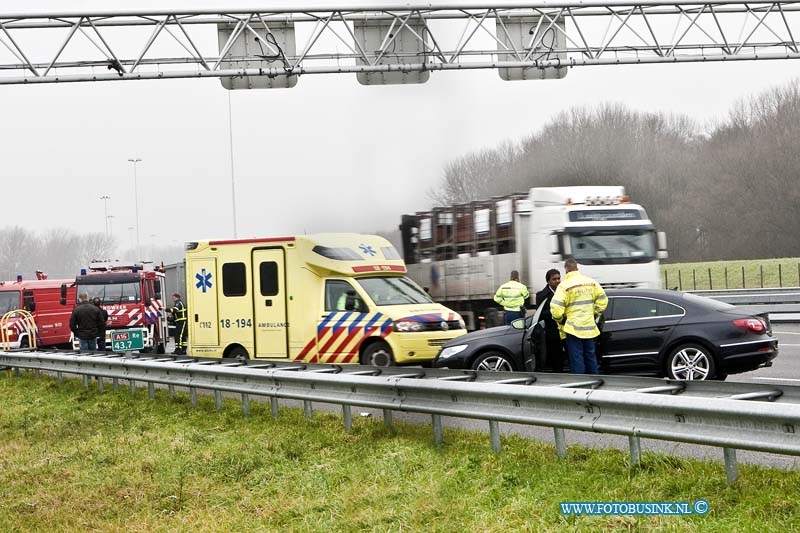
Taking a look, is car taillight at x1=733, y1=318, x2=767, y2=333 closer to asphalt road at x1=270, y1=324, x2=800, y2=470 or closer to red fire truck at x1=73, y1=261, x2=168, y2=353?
asphalt road at x1=270, y1=324, x2=800, y2=470

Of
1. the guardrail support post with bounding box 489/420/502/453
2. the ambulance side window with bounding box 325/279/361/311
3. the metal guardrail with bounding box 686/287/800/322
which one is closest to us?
the guardrail support post with bounding box 489/420/502/453

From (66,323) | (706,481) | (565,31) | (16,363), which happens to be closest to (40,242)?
(66,323)

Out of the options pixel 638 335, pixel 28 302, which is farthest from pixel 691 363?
pixel 28 302

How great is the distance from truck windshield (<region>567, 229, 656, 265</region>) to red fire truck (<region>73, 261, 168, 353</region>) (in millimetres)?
12975

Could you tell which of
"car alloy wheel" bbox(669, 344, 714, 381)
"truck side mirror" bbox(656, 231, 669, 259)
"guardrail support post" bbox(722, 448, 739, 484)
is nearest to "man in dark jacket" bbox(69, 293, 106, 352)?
"truck side mirror" bbox(656, 231, 669, 259)

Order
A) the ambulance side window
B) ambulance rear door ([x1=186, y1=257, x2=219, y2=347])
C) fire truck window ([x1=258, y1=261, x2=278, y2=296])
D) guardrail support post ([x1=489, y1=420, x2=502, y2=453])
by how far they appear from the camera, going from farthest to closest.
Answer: ambulance rear door ([x1=186, y1=257, x2=219, y2=347]), fire truck window ([x1=258, y1=261, x2=278, y2=296]), the ambulance side window, guardrail support post ([x1=489, y1=420, x2=502, y2=453])

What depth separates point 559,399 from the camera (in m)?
8.02

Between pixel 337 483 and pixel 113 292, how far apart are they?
22.7m

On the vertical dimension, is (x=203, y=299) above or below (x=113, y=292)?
below

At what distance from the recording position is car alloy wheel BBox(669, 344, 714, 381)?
13.3 metres

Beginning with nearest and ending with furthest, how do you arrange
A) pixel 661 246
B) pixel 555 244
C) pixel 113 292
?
pixel 555 244
pixel 661 246
pixel 113 292

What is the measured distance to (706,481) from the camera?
23.3 feet

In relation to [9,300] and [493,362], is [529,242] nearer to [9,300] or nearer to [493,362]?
[493,362]

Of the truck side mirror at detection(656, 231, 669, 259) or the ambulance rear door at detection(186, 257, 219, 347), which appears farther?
the truck side mirror at detection(656, 231, 669, 259)
